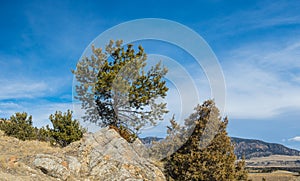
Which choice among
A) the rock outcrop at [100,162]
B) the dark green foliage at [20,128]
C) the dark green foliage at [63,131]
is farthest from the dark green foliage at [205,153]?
the dark green foliage at [20,128]

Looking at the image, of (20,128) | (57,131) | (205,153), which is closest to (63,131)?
(57,131)

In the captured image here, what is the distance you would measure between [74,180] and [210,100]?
1213cm

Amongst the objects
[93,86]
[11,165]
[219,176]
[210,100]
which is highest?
[93,86]

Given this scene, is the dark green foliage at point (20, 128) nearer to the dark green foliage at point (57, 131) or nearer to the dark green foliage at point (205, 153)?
the dark green foliage at point (57, 131)

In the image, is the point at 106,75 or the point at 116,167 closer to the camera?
the point at 116,167

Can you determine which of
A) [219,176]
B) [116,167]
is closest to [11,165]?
[116,167]

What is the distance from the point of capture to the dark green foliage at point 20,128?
31.6 meters

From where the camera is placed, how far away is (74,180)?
17.3 m

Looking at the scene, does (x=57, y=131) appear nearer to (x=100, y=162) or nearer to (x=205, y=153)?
(x=100, y=162)

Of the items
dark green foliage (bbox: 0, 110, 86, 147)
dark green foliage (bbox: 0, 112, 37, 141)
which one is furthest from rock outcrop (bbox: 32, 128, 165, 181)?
dark green foliage (bbox: 0, 112, 37, 141)

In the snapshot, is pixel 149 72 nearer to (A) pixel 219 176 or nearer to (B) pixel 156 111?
(B) pixel 156 111

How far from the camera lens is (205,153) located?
22156mm

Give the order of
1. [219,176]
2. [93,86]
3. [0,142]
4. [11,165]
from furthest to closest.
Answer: [0,142] < [93,86] < [219,176] < [11,165]

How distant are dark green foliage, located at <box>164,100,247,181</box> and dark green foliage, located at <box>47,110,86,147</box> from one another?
1004 cm
